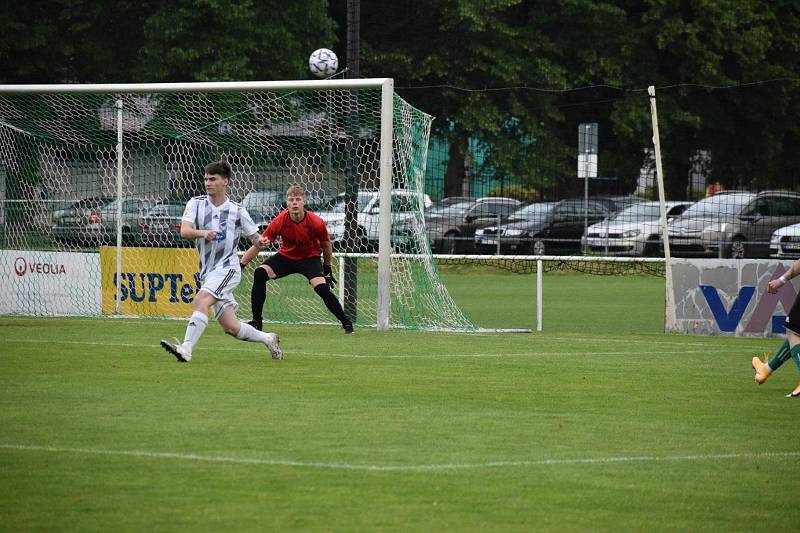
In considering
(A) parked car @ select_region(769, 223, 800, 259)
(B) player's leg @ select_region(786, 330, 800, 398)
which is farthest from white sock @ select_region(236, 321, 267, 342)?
(A) parked car @ select_region(769, 223, 800, 259)

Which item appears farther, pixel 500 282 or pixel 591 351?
pixel 500 282

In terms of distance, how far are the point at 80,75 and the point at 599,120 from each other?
54.0 feet

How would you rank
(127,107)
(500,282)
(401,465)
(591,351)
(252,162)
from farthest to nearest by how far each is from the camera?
(500,282) < (252,162) < (127,107) < (591,351) < (401,465)

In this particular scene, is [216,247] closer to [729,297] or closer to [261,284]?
[261,284]

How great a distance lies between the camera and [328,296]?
56.9 feet

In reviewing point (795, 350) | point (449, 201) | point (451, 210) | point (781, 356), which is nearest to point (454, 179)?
point (449, 201)

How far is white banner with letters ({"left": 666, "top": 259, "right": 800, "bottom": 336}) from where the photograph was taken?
18.2 meters

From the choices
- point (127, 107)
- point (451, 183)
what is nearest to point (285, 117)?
point (127, 107)

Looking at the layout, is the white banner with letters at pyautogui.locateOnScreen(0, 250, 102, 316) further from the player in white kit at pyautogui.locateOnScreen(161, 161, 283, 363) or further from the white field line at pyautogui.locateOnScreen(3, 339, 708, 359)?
the player in white kit at pyautogui.locateOnScreen(161, 161, 283, 363)

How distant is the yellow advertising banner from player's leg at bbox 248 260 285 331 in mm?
2569

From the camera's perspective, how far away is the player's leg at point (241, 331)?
1357 cm

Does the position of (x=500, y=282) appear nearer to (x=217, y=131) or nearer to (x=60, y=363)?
(x=217, y=131)

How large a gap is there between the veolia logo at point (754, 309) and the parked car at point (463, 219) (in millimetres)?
7538

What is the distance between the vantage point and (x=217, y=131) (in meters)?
21.6
